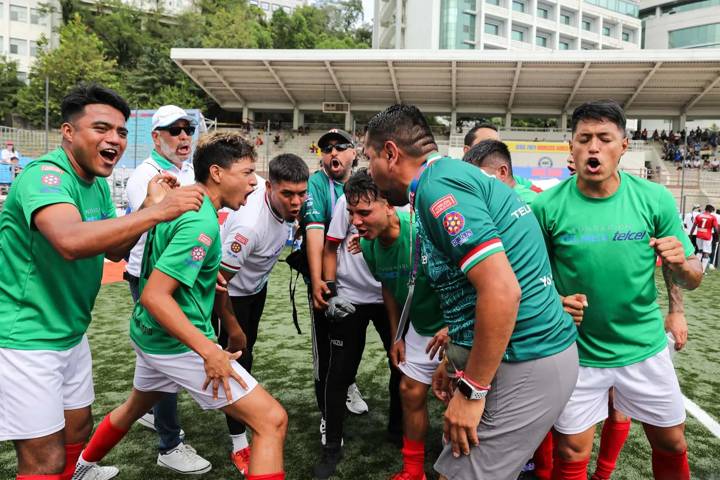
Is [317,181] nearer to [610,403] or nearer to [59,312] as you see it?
[59,312]

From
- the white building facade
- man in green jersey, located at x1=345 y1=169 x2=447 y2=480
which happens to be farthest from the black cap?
the white building facade

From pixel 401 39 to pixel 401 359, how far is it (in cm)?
5975

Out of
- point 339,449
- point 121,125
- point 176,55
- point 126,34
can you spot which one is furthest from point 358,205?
point 126,34

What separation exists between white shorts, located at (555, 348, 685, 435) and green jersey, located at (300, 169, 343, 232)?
213 centimetres

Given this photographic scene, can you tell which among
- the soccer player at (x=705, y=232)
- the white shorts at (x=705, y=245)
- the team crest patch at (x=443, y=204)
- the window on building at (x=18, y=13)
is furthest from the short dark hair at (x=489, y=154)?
the window on building at (x=18, y=13)

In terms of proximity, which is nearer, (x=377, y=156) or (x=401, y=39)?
(x=377, y=156)

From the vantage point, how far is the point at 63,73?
3950 cm

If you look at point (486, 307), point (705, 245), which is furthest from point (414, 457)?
point (705, 245)

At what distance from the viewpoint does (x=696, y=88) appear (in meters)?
33.0

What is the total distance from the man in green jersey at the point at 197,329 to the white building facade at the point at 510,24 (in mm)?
52785

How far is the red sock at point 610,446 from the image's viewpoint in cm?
298

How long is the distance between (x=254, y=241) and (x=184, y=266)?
4.21 feet

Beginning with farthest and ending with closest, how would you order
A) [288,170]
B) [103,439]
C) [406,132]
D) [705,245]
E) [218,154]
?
1. [705,245]
2. [288,170]
3. [103,439]
4. [218,154]
5. [406,132]

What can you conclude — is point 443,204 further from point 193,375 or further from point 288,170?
point 288,170
